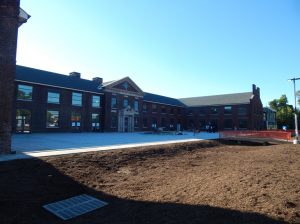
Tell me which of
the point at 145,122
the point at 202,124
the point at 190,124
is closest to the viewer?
the point at 145,122

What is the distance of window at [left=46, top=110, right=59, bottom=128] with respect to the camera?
30406 mm

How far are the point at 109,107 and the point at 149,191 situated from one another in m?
31.8

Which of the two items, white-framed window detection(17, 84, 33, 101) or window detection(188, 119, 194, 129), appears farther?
window detection(188, 119, 194, 129)

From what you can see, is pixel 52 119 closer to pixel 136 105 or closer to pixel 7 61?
pixel 136 105

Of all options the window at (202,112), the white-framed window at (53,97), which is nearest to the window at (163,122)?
the window at (202,112)

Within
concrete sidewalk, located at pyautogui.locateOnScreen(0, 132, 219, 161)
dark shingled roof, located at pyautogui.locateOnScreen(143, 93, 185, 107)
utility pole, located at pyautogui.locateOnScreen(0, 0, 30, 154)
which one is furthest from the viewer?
dark shingled roof, located at pyautogui.locateOnScreen(143, 93, 185, 107)

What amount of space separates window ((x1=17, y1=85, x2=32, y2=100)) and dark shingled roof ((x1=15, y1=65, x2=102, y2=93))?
0.91 metres

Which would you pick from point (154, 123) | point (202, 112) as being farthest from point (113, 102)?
Result: point (202, 112)

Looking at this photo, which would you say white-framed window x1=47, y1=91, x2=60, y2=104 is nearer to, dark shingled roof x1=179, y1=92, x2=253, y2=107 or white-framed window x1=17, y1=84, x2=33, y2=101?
white-framed window x1=17, y1=84, x2=33, y2=101

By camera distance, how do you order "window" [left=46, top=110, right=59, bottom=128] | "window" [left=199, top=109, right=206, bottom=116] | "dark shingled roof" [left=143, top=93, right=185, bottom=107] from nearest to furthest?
"window" [left=46, top=110, right=59, bottom=128] → "dark shingled roof" [left=143, top=93, right=185, bottom=107] → "window" [left=199, top=109, right=206, bottom=116]

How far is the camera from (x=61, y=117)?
104 feet

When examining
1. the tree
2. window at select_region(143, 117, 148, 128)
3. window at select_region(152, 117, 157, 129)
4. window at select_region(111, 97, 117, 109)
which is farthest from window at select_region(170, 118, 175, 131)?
the tree

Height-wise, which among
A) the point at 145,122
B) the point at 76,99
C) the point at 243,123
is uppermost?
the point at 76,99

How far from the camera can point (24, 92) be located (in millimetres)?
28219
